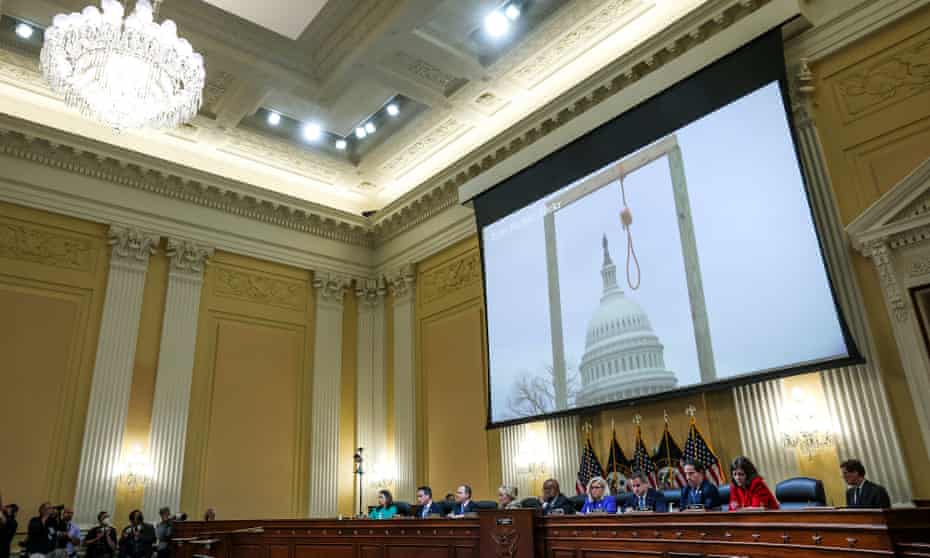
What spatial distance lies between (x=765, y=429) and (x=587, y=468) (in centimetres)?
212

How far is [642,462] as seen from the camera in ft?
22.6

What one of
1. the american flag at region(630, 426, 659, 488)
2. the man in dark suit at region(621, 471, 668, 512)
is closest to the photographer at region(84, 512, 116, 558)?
the man in dark suit at region(621, 471, 668, 512)

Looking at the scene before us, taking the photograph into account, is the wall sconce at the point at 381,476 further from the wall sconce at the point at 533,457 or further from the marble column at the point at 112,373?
the marble column at the point at 112,373

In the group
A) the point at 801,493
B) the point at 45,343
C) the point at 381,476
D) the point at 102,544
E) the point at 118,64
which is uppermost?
the point at 118,64

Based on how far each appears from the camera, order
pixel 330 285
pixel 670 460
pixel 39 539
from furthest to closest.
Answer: pixel 330 285 → pixel 39 539 → pixel 670 460

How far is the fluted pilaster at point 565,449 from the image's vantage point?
7680 millimetres

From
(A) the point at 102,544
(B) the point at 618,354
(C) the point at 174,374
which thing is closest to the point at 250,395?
(C) the point at 174,374

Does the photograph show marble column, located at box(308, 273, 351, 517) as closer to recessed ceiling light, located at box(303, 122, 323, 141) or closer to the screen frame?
recessed ceiling light, located at box(303, 122, 323, 141)

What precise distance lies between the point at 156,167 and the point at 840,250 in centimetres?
872

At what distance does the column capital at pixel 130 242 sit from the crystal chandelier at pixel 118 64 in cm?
340

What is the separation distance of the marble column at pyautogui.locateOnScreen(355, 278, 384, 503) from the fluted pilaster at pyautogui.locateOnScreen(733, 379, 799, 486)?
5915 mm

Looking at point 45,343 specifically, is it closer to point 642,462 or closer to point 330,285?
point 330,285

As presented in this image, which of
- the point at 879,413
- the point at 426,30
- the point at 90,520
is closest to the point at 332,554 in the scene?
the point at 90,520

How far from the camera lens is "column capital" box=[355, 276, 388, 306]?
1164 cm
